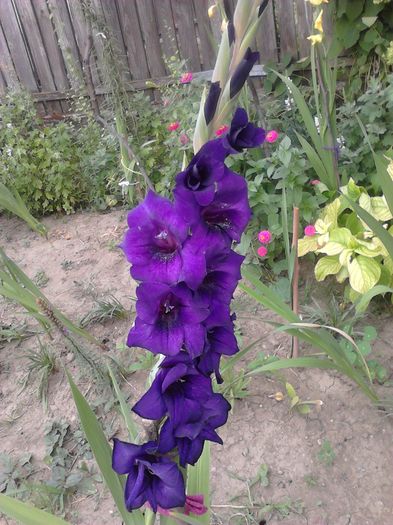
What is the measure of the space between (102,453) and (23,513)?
0.57 ft

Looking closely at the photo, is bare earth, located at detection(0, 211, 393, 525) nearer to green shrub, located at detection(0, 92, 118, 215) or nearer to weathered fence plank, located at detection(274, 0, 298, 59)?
green shrub, located at detection(0, 92, 118, 215)

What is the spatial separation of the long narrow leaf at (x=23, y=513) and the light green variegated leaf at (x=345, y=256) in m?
1.57

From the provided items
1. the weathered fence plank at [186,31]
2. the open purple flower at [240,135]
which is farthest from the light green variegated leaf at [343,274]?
the weathered fence plank at [186,31]

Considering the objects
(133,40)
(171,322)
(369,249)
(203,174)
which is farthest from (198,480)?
(133,40)

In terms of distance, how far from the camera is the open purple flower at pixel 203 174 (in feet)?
2.24

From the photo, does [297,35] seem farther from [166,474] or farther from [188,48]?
[166,474]

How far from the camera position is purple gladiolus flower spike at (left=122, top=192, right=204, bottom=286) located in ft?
2.27

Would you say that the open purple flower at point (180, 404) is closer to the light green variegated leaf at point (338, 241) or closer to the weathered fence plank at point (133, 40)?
the light green variegated leaf at point (338, 241)

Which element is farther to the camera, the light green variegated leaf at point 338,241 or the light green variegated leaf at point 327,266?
the light green variegated leaf at point 327,266

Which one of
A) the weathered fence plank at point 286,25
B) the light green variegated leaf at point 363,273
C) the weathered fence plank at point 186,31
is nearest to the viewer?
the light green variegated leaf at point 363,273

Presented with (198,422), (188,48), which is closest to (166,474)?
(198,422)

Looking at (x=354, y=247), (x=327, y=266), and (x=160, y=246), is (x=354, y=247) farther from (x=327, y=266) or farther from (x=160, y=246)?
(x=160, y=246)

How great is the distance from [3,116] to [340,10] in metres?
2.65

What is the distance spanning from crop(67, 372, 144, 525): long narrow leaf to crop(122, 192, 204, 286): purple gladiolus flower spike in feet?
1.23
